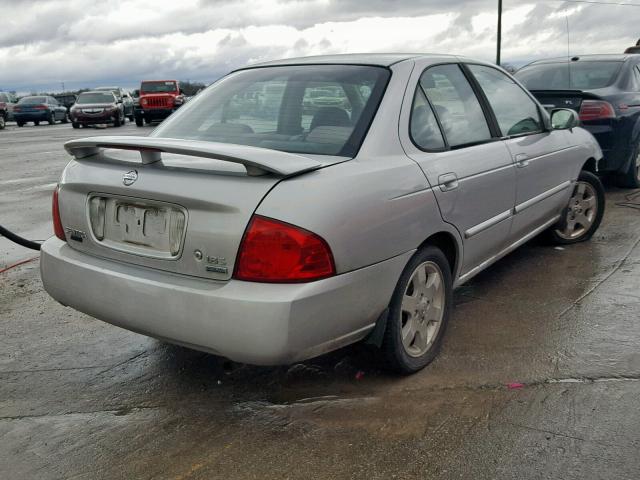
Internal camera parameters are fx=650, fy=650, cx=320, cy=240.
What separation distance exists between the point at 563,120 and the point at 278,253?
3.23 m

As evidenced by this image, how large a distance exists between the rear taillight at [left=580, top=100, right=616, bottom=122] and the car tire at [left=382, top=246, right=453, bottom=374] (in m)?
4.77

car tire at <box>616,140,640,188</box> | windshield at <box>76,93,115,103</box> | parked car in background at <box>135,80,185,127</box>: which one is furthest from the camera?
parked car in background at <box>135,80,185,127</box>

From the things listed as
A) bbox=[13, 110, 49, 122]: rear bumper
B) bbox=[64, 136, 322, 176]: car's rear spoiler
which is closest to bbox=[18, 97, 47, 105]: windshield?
bbox=[13, 110, 49, 122]: rear bumper

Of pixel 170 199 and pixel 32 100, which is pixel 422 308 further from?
pixel 32 100

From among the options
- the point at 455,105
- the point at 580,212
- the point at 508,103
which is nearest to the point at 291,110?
the point at 455,105

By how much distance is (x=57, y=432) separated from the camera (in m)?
2.87

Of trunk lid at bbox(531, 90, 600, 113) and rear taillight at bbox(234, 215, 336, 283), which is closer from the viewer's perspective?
rear taillight at bbox(234, 215, 336, 283)

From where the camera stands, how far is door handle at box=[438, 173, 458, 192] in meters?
3.27

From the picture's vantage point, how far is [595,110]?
7.29 meters

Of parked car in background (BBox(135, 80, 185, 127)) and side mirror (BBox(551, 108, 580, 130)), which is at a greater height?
side mirror (BBox(551, 108, 580, 130))

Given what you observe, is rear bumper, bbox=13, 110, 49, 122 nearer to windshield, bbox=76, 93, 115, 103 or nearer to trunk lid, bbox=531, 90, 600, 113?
windshield, bbox=76, 93, 115, 103

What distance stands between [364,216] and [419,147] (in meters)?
0.72

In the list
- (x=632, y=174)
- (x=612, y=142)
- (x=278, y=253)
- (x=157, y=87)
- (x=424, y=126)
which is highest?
(x=424, y=126)

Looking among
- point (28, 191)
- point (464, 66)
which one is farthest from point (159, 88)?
point (464, 66)
